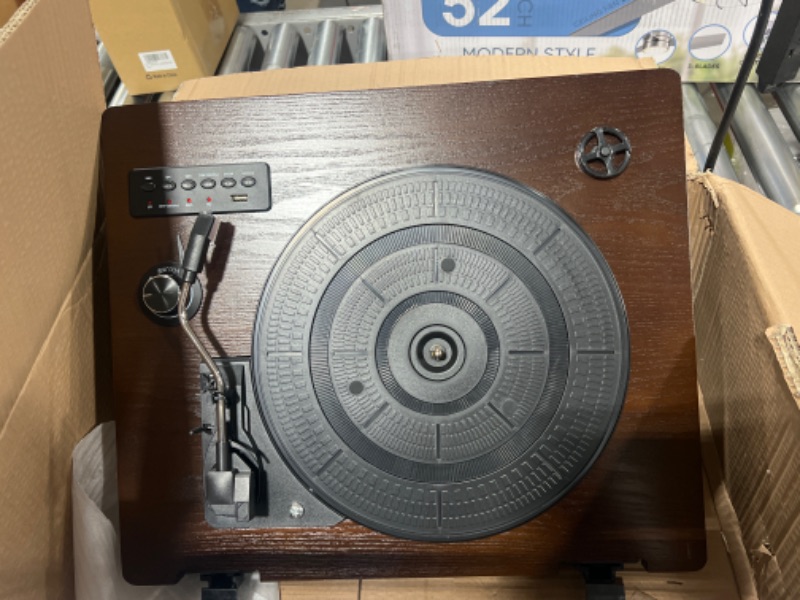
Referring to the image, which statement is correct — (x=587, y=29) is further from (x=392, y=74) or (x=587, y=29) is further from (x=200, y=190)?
(x=200, y=190)

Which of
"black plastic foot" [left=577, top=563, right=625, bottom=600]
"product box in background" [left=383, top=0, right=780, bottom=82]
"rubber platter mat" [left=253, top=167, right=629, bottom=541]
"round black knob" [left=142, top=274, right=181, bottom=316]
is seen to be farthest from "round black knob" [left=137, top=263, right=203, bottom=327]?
"product box in background" [left=383, top=0, right=780, bottom=82]

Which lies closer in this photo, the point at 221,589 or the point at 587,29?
the point at 221,589

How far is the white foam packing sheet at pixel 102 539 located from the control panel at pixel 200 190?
27 centimetres

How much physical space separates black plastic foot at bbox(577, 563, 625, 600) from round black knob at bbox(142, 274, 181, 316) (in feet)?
1.69

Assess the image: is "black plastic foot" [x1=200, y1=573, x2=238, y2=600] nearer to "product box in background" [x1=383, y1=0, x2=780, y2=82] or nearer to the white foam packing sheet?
the white foam packing sheet

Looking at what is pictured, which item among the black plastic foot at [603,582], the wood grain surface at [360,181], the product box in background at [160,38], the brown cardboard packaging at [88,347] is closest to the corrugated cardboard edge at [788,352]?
the brown cardboard packaging at [88,347]

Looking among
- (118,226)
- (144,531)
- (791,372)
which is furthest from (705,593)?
(118,226)

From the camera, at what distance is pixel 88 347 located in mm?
757

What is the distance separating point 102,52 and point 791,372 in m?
1.31

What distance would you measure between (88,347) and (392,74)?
57 centimetres

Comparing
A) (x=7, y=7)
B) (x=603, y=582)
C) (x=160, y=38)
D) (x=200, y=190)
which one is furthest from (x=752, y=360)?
(x=160, y=38)

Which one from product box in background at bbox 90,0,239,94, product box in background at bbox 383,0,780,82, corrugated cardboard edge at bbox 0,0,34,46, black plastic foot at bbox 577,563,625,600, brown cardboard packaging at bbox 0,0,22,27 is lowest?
black plastic foot at bbox 577,563,625,600

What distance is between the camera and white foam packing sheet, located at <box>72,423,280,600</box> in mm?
689

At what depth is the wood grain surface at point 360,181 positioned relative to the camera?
0.67m
